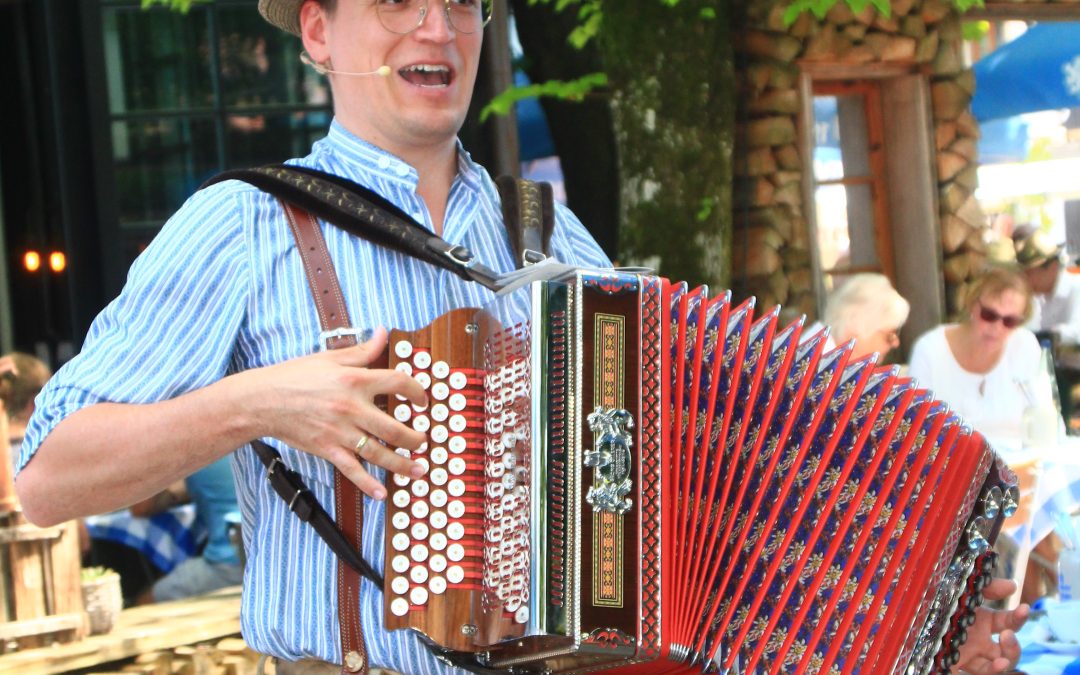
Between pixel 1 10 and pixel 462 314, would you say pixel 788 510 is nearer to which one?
pixel 462 314

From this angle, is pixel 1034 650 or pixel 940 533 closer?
pixel 940 533

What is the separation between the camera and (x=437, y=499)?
1.72 meters

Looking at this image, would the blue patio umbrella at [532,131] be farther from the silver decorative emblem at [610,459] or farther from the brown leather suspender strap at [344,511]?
the silver decorative emblem at [610,459]

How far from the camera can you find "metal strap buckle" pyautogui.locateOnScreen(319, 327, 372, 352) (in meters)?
1.79

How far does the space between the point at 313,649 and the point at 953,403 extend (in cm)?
413

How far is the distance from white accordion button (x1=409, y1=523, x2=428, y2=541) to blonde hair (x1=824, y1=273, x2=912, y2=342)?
→ 3853mm

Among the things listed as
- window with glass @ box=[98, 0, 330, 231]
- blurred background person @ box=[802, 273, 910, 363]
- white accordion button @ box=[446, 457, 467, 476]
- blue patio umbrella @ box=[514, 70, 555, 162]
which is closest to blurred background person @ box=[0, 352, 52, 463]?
window with glass @ box=[98, 0, 330, 231]

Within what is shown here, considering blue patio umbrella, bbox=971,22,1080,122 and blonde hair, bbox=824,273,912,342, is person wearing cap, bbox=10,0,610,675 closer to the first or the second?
blonde hair, bbox=824,273,912,342

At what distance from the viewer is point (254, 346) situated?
6.22ft

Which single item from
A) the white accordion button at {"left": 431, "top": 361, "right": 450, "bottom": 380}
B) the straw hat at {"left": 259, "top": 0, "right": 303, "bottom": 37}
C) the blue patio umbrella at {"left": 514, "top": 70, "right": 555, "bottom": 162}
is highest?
the blue patio umbrella at {"left": 514, "top": 70, "right": 555, "bottom": 162}

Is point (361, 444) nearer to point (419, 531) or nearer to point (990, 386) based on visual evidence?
point (419, 531)

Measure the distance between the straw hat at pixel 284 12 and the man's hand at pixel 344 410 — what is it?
0.64m

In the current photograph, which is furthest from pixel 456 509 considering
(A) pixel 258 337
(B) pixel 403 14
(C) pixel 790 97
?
(C) pixel 790 97

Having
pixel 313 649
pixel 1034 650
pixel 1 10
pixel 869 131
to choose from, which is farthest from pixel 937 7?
pixel 313 649
